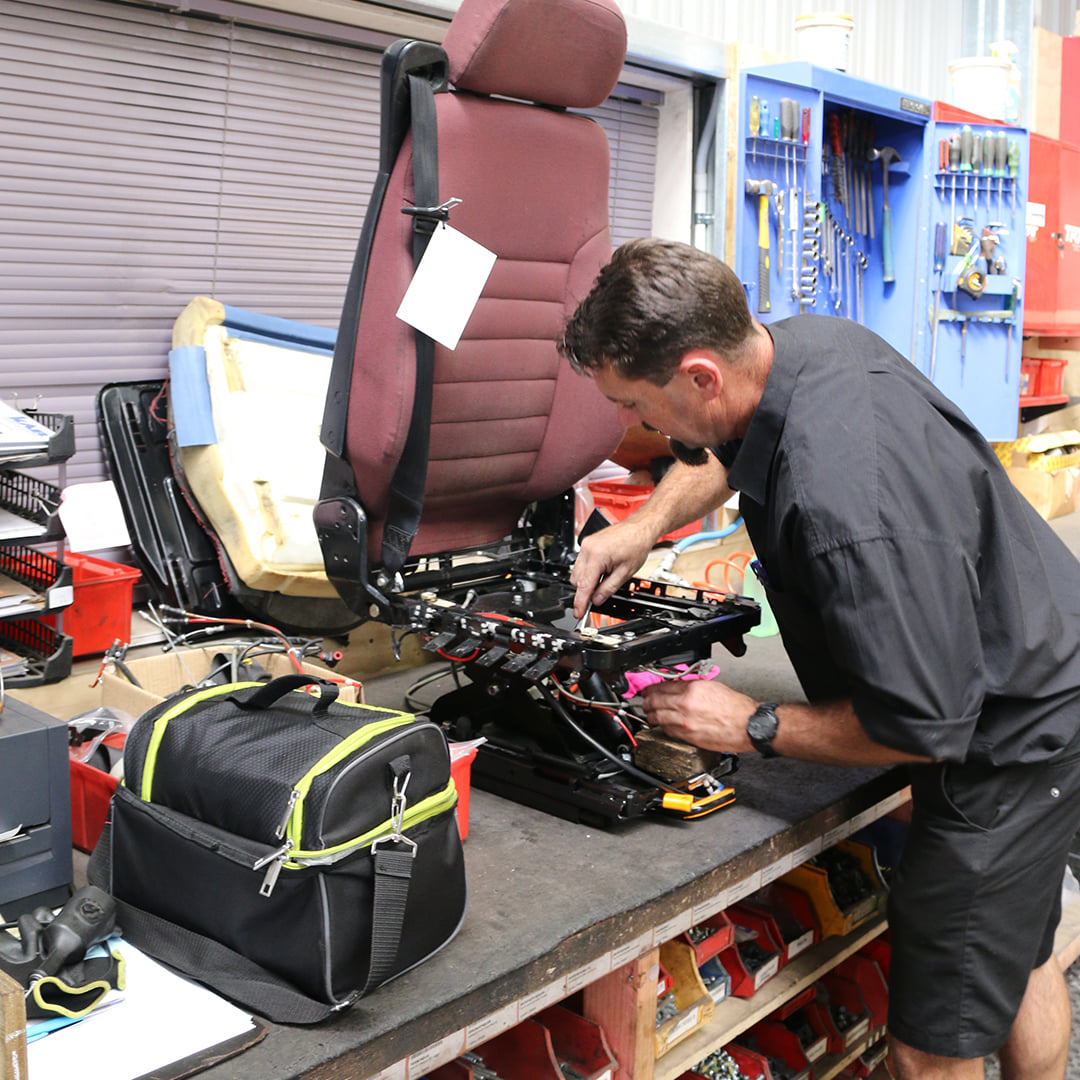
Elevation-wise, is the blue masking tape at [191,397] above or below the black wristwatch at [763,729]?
above

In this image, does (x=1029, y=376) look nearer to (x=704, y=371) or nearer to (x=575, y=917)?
(x=704, y=371)

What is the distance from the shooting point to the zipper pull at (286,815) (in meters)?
1.10

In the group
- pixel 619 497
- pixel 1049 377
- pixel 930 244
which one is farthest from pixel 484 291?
pixel 1049 377

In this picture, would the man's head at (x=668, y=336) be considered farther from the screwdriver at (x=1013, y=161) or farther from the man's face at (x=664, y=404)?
the screwdriver at (x=1013, y=161)

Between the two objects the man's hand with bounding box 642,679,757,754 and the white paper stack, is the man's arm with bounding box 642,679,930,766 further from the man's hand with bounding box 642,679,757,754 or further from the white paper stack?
the white paper stack

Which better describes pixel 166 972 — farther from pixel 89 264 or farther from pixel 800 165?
pixel 800 165

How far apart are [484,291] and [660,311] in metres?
A: 0.42

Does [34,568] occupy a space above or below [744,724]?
above

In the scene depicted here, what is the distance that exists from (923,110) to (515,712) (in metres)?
2.65

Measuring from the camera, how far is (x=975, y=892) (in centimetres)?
147

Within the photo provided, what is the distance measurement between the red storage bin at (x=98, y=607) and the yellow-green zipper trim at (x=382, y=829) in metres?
0.82

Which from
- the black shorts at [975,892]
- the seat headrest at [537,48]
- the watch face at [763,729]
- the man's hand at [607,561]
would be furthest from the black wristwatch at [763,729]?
the seat headrest at [537,48]

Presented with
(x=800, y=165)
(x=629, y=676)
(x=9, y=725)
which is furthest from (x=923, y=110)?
(x=9, y=725)

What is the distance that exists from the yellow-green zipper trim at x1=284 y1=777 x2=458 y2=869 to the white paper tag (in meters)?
0.65
